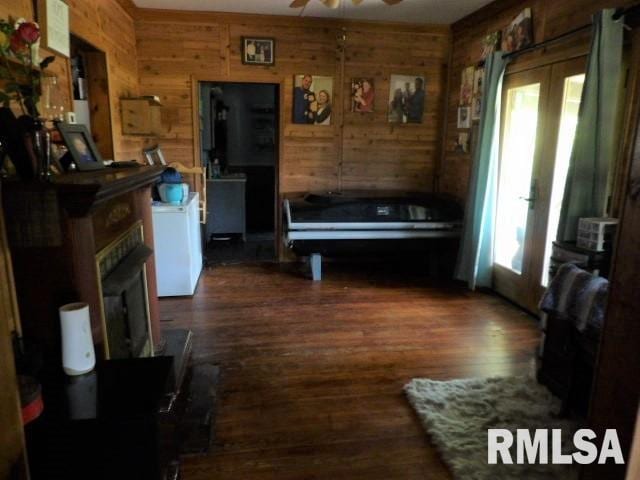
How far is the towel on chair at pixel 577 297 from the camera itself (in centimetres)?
197

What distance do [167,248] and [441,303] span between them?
237 centimetres

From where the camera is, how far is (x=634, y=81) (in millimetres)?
2484

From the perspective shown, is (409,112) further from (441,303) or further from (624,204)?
(624,204)

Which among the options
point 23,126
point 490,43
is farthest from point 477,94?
point 23,126

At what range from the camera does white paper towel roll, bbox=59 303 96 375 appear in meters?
1.46

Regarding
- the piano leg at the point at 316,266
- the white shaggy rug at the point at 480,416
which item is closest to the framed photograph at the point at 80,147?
the white shaggy rug at the point at 480,416

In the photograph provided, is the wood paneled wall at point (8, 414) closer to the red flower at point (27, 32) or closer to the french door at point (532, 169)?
the red flower at point (27, 32)

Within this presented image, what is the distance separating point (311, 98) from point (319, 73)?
0.87ft

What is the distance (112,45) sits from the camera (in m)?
3.54

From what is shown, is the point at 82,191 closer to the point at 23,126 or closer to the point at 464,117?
the point at 23,126

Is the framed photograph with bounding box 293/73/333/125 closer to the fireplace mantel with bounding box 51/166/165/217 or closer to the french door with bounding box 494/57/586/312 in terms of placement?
the french door with bounding box 494/57/586/312

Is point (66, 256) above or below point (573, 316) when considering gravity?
above

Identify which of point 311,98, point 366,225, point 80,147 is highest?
point 311,98

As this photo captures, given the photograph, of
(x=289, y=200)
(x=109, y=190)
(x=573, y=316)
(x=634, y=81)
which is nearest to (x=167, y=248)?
(x=289, y=200)
